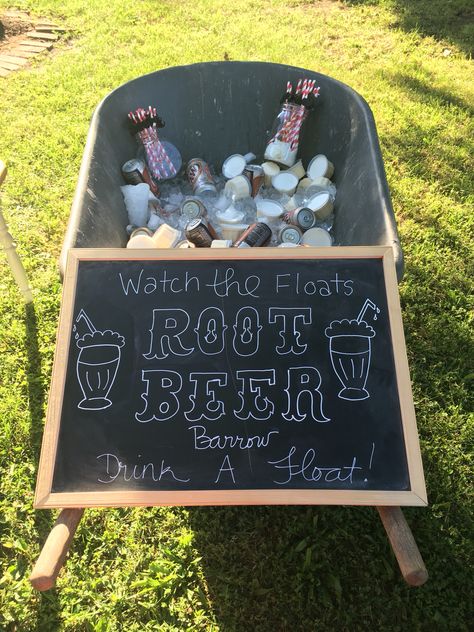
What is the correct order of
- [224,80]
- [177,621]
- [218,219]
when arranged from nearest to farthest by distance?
[177,621], [218,219], [224,80]

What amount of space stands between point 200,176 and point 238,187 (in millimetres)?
221

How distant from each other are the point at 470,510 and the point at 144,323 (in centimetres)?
164

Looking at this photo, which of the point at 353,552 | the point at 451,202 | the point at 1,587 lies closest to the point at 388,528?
the point at 353,552

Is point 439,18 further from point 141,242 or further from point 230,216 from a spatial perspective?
point 141,242

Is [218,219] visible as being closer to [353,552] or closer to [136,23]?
[353,552]

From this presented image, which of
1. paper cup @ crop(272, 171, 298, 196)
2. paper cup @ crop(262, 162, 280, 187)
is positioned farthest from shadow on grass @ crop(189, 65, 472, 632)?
paper cup @ crop(262, 162, 280, 187)

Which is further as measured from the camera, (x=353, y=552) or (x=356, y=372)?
(x=353, y=552)

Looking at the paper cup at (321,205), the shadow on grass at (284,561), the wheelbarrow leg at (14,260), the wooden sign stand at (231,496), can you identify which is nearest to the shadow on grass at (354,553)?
the shadow on grass at (284,561)

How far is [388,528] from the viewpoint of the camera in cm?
128

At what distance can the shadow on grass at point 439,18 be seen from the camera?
4.63 metres

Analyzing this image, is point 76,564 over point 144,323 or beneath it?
beneath

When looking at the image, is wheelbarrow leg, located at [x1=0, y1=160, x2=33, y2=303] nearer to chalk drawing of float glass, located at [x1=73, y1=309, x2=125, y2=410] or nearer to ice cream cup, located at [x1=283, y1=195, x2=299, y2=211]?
chalk drawing of float glass, located at [x1=73, y1=309, x2=125, y2=410]

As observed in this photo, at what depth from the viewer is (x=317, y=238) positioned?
221cm

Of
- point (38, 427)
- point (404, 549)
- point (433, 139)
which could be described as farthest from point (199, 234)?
point (433, 139)
